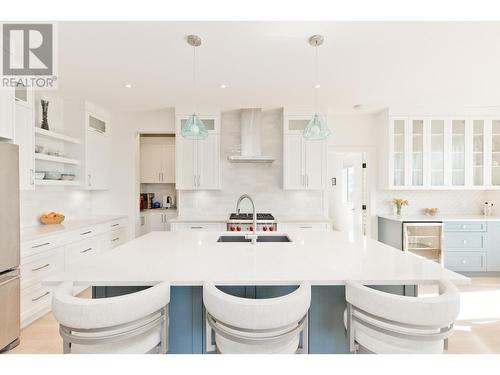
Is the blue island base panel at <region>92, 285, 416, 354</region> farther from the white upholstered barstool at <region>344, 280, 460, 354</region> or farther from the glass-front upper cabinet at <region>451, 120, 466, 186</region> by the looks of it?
the glass-front upper cabinet at <region>451, 120, 466, 186</region>

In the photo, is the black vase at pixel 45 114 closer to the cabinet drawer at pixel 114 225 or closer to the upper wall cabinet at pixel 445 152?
the cabinet drawer at pixel 114 225

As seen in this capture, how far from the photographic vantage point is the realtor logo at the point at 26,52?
2.23 metres

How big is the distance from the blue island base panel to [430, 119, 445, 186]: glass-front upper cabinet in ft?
11.5

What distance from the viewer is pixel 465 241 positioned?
13.3 feet

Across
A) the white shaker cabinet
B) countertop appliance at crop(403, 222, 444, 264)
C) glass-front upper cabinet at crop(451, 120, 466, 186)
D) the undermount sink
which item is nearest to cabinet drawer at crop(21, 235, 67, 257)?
the white shaker cabinet

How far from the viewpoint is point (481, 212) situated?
182 inches

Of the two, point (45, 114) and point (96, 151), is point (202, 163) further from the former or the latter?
point (45, 114)

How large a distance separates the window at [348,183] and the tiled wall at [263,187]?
1.29m

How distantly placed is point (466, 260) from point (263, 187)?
3251mm

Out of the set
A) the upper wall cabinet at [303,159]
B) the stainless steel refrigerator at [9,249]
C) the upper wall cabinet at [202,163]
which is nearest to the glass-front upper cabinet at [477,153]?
the upper wall cabinet at [303,159]

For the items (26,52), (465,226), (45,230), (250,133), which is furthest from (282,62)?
(465,226)
